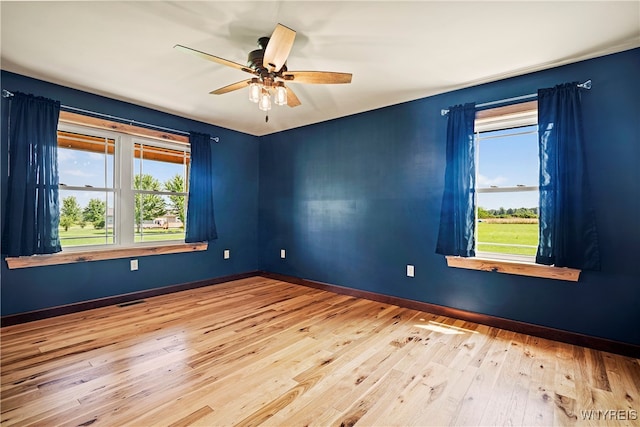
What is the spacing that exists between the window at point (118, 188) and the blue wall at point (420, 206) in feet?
4.71

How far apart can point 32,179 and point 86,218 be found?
25.7 inches

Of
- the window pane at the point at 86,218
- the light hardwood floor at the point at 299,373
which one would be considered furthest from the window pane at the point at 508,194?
the window pane at the point at 86,218

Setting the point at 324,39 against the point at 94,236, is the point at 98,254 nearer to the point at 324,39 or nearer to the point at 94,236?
the point at 94,236

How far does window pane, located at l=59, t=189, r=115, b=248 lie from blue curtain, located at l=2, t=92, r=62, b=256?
0.87ft

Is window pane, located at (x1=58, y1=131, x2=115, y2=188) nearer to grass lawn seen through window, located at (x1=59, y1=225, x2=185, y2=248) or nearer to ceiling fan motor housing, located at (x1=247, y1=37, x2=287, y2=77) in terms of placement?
grass lawn seen through window, located at (x1=59, y1=225, x2=185, y2=248)

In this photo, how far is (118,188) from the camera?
3504mm

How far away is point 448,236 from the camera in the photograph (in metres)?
3.00

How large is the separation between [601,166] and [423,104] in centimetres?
170

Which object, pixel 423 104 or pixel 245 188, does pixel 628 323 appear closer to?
pixel 423 104

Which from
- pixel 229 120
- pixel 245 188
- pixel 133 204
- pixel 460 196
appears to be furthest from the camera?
pixel 245 188

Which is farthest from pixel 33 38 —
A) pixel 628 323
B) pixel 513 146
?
pixel 628 323

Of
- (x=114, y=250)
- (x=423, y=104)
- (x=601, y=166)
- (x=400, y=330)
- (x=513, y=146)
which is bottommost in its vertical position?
(x=400, y=330)

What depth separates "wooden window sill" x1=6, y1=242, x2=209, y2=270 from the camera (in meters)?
2.78

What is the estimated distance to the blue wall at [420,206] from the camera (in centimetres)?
229
